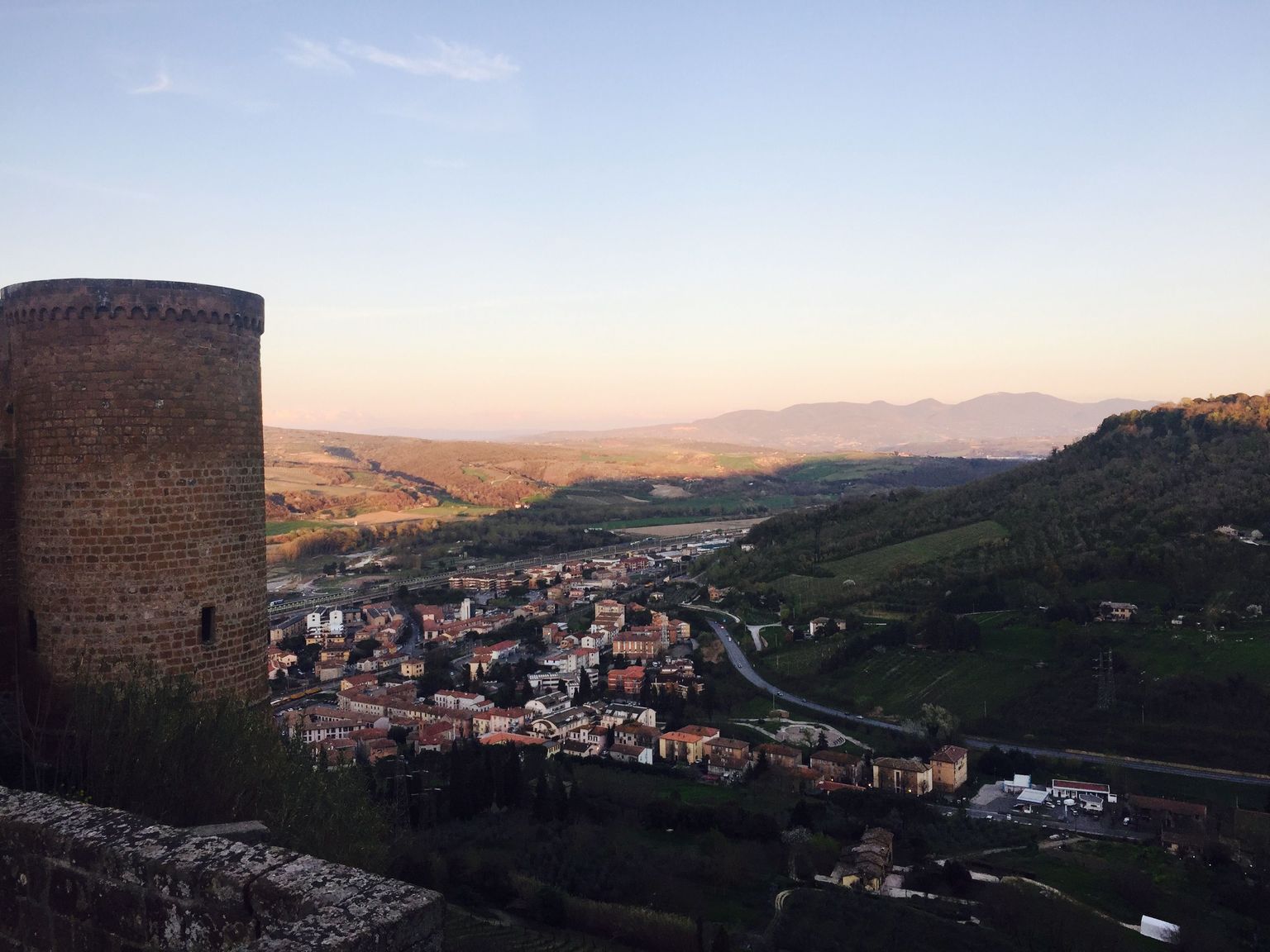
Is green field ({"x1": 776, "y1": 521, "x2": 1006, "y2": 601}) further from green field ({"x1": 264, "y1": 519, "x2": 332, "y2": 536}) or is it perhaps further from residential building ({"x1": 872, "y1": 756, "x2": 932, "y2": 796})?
green field ({"x1": 264, "y1": 519, "x2": 332, "y2": 536})

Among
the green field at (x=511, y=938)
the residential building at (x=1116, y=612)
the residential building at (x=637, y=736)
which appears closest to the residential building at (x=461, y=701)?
the residential building at (x=637, y=736)

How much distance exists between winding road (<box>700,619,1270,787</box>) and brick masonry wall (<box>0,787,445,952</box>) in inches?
1542

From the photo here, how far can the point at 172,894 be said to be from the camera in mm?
3770

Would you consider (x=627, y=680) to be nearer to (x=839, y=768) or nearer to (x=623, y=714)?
(x=623, y=714)

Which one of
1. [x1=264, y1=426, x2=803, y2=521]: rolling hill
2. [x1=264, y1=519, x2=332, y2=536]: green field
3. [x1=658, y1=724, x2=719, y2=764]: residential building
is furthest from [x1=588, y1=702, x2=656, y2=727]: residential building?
[x1=264, y1=426, x2=803, y2=521]: rolling hill

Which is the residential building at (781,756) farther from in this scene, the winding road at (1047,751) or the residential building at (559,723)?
the residential building at (559,723)

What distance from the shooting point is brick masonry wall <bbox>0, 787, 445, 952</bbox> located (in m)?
3.31

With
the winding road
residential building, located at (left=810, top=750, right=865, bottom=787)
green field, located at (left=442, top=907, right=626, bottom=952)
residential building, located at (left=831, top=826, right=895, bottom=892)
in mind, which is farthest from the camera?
residential building, located at (left=810, top=750, right=865, bottom=787)

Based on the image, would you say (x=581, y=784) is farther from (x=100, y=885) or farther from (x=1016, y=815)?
(x=100, y=885)

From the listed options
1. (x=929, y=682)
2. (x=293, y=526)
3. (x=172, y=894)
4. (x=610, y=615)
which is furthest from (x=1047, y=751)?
(x=293, y=526)

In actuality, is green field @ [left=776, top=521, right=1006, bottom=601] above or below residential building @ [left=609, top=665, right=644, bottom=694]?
above

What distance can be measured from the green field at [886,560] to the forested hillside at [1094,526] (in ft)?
1.62

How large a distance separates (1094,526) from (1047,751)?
A: 25.9 m

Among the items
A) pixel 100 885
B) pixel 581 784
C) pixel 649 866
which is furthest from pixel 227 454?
pixel 581 784
